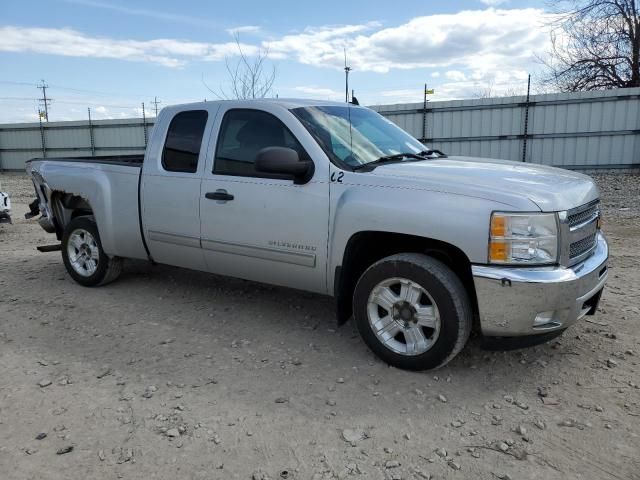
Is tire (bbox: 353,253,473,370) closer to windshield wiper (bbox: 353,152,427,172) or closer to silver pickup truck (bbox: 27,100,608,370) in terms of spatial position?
silver pickup truck (bbox: 27,100,608,370)

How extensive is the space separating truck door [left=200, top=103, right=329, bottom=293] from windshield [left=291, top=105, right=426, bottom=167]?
128 mm

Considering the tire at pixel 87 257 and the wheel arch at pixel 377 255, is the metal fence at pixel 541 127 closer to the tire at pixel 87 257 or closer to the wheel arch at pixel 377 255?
the tire at pixel 87 257

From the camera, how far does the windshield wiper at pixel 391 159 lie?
3.83 m

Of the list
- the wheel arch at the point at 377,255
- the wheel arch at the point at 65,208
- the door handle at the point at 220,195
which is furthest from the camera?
the wheel arch at the point at 65,208

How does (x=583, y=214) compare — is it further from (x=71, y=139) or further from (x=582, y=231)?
(x=71, y=139)

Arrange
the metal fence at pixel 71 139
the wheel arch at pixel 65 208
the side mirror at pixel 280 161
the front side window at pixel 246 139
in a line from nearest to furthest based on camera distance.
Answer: the side mirror at pixel 280 161
the front side window at pixel 246 139
the wheel arch at pixel 65 208
the metal fence at pixel 71 139

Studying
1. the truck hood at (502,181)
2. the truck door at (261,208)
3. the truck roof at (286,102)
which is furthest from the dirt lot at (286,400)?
the truck roof at (286,102)

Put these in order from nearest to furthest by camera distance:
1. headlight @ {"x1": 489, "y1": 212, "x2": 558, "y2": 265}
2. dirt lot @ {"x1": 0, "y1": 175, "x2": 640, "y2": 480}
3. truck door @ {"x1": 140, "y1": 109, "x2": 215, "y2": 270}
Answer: dirt lot @ {"x1": 0, "y1": 175, "x2": 640, "y2": 480} < headlight @ {"x1": 489, "y1": 212, "x2": 558, "y2": 265} < truck door @ {"x1": 140, "y1": 109, "x2": 215, "y2": 270}

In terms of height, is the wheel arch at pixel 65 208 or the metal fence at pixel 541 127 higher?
the metal fence at pixel 541 127

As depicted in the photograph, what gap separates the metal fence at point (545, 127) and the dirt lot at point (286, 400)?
13.1 meters

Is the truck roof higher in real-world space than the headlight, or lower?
higher

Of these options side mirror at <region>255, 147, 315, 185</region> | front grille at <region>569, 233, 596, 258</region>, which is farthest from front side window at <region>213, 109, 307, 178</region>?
front grille at <region>569, 233, 596, 258</region>

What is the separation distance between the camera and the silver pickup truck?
317 cm

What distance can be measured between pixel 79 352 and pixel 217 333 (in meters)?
1.04
